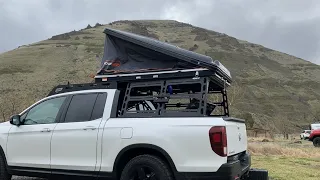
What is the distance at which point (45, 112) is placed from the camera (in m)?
7.00

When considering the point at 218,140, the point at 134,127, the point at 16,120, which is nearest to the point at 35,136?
the point at 16,120

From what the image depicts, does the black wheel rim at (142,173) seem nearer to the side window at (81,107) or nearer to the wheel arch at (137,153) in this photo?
the wheel arch at (137,153)

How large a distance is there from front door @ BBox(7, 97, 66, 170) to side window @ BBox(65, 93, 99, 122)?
9.6 inches

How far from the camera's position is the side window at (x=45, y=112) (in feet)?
22.5

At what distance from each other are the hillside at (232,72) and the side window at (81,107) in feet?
63.5

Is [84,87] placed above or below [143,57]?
below

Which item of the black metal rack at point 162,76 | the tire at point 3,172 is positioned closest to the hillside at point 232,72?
the tire at point 3,172

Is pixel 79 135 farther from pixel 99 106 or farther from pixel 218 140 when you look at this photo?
pixel 218 140

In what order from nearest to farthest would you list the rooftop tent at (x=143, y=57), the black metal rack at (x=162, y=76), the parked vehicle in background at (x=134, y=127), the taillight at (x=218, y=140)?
the taillight at (x=218, y=140) < the parked vehicle in background at (x=134, y=127) < the black metal rack at (x=162, y=76) < the rooftop tent at (x=143, y=57)

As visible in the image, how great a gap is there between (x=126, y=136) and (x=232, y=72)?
7857 centimetres

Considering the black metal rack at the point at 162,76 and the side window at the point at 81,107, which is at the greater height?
the black metal rack at the point at 162,76

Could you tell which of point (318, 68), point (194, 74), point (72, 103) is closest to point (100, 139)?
point (72, 103)

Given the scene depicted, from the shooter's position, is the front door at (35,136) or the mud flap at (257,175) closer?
the front door at (35,136)

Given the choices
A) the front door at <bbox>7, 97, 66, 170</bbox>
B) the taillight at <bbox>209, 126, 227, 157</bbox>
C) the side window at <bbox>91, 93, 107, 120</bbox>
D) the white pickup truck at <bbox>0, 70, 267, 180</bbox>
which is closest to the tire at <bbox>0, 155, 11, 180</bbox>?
the white pickup truck at <bbox>0, 70, 267, 180</bbox>
